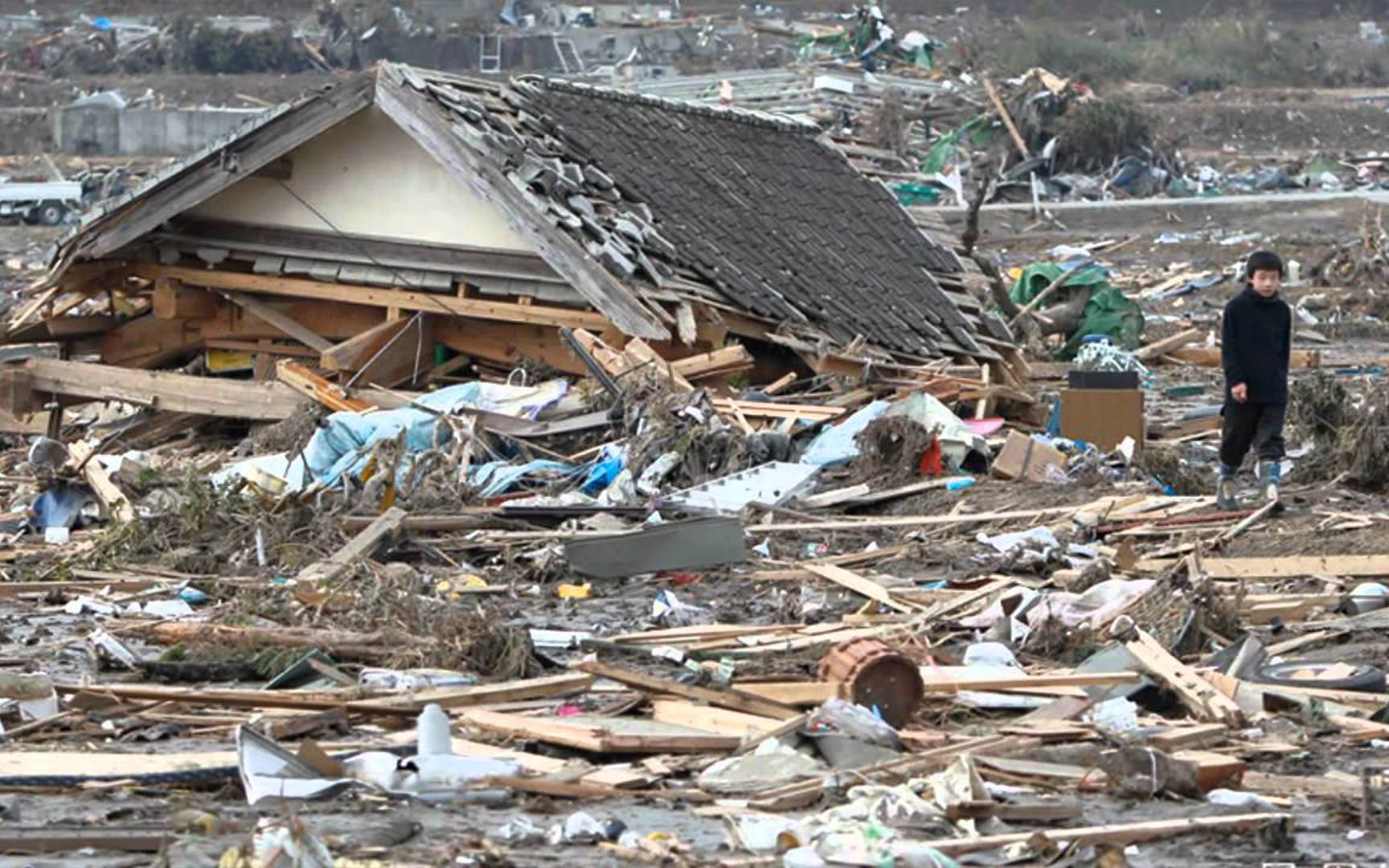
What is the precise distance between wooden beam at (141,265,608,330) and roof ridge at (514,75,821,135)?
2454 mm

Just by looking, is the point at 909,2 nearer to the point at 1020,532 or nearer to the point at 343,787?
the point at 1020,532

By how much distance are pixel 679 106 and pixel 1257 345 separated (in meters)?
8.28

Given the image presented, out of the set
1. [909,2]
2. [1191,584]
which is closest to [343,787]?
[1191,584]

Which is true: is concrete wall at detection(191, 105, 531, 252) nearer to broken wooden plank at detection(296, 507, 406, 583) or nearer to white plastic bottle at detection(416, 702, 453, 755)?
broken wooden plank at detection(296, 507, 406, 583)

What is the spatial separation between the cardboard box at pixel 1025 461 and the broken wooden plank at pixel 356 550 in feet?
12.0

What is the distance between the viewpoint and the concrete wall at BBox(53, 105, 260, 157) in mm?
53875

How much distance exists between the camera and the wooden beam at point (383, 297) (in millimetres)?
16125

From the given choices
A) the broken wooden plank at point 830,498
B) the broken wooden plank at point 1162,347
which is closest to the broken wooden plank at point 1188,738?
the broken wooden plank at point 830,498

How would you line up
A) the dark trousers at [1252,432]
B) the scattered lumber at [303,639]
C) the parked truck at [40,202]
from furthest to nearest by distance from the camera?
the parked truck at [40,202] < the dark trousers at [1252,432] < the scattered lumber at [303,639]

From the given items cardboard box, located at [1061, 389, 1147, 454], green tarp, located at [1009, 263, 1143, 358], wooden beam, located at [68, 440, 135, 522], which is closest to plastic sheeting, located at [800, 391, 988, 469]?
cardboard box, located at [1061, 389, 1147, 454]

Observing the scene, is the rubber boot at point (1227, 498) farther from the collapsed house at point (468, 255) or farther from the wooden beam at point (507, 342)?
the wooden beam at point (507, 342)

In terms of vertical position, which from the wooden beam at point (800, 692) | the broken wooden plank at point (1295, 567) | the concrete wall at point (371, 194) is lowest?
the broken wooden plank at point (1295, 567)

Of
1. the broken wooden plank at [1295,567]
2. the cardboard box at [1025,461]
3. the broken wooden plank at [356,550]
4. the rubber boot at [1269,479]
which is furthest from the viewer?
the cardboard box at [1025,461]

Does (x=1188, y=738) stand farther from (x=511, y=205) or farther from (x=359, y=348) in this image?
(x=359, y=348)
